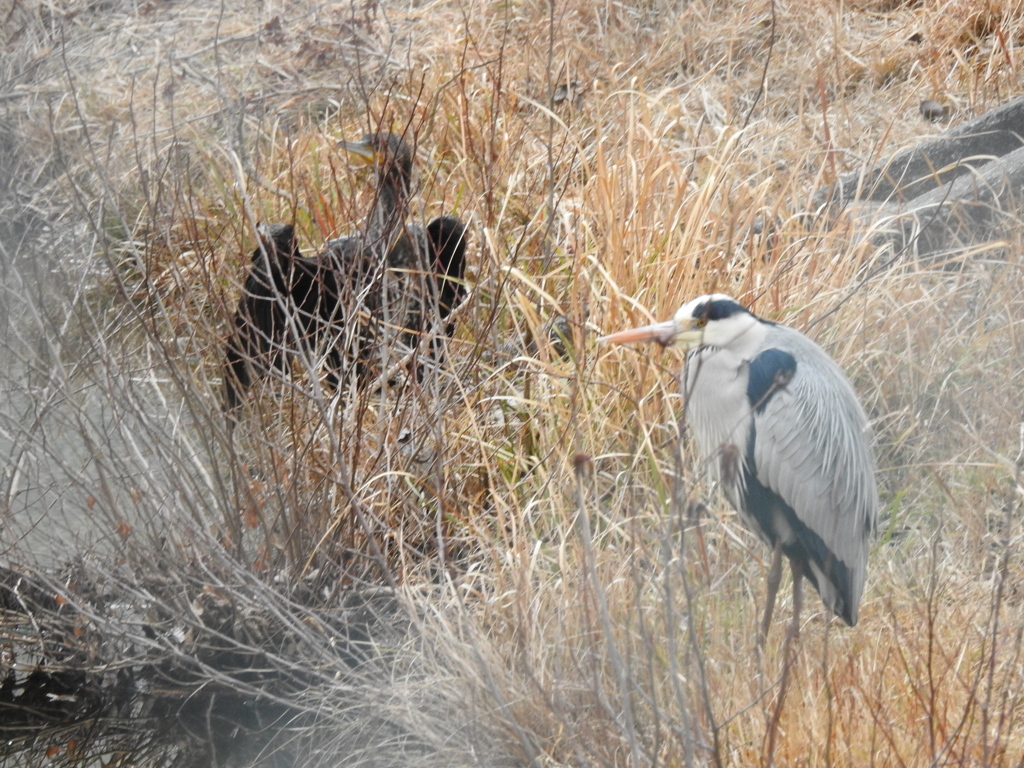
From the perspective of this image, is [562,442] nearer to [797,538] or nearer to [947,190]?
[797,538]

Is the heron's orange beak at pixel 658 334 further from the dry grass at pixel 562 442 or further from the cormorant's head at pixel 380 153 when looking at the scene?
the cormorant's head at pixel 380 153

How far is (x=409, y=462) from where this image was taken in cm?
287

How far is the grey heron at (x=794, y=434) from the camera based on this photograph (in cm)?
212

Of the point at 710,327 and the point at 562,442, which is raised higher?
the point at 710,327

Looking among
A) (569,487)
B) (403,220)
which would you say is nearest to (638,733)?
(569,487)

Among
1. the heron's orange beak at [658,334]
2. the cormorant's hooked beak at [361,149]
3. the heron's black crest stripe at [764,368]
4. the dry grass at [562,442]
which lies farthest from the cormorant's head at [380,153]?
the heron's black crest stripe at [764,368]

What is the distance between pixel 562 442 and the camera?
279cm

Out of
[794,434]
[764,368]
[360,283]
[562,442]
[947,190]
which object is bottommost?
[562,442]

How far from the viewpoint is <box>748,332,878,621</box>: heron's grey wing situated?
6.93ft

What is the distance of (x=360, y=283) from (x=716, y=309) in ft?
3.05

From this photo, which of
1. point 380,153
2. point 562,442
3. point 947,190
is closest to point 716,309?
point 562,442

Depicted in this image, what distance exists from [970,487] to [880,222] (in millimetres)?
1078

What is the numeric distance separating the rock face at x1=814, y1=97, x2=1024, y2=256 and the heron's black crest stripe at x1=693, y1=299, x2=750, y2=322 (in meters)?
1.23

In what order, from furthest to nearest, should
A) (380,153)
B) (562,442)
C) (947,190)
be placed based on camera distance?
1. (380,153)
2. (947,190)
3. (562,442)
